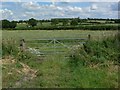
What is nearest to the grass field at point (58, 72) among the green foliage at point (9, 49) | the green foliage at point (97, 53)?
the green foliage at point (97, 53)

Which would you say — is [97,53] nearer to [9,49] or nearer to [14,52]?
[14,52]

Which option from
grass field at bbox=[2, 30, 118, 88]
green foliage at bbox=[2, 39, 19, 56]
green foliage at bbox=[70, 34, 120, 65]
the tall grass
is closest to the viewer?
grass field at bbox=[2, 30, 118, 88]

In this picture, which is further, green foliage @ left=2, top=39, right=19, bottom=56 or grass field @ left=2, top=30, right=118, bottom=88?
green foliage @ left=2, top=39, right=19, bottom=56

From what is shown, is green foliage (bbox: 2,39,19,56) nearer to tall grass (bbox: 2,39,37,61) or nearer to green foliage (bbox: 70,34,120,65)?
tall grass (bbox: 2,39,37,61)

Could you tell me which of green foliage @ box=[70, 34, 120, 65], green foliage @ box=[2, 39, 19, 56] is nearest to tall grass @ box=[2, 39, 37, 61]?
green foliage @ box=[2, 39, 19, 56]

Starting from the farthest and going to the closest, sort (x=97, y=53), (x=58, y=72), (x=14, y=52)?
1. (x=14, y=52)
2. (x=97, y=53)
3. (x=58, y=72)

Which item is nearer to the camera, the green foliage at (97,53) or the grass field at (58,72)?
the grass field at (58,72)

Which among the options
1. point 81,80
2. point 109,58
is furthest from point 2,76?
point 109,58

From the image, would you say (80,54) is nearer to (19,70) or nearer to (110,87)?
(19,70)

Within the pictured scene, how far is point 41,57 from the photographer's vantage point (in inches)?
494

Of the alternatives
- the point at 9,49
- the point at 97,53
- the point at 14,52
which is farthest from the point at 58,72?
the point at 9,49

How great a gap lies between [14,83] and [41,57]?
4467 millimetres

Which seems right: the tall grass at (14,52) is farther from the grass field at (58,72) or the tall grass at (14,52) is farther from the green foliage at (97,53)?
the green foliage at (97,53)

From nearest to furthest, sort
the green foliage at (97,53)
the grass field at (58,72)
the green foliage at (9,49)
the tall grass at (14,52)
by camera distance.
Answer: the grass field at (58,72)
the green foliage at (97,53)
the tall grass at (14,52)
the green foliage at (9,49)
